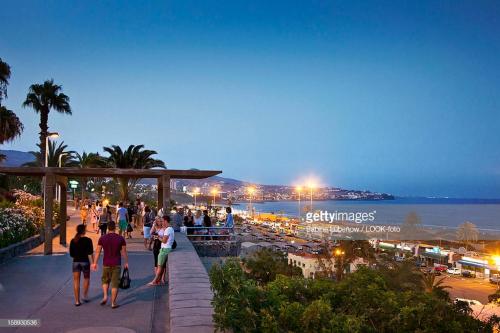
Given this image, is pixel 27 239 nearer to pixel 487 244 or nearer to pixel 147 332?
pixel 147 332

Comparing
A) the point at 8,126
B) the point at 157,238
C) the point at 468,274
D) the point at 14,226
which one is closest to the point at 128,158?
the point at 8,126

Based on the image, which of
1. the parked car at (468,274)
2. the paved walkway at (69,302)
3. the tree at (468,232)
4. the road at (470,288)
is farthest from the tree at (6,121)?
the tree at (468,232)

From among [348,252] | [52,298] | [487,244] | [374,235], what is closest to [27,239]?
[52,298]

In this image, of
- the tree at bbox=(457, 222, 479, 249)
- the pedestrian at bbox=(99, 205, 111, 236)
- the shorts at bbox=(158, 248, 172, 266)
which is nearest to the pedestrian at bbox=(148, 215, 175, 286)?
the shorts at bbox=(158, 248, 172, 266)

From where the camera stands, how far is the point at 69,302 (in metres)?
8.84

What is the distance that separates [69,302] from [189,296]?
11.2 ft

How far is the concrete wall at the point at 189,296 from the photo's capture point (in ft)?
17.1

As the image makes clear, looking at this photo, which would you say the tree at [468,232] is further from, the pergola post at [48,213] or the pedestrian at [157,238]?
the pedestrian at [157,238]

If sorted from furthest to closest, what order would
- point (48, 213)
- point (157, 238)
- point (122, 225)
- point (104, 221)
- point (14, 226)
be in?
point (122, 225) → point (104, 221) → point (48, 213) → point (14, 226) → point (157, 238)

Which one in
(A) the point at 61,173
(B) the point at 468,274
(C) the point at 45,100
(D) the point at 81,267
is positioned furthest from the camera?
(B) the point at 468,274

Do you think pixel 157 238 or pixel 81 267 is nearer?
pixel 81 267

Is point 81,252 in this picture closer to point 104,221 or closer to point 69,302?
point 69,302

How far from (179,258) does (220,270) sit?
5.25m

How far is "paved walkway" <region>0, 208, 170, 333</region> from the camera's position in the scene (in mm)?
7297
